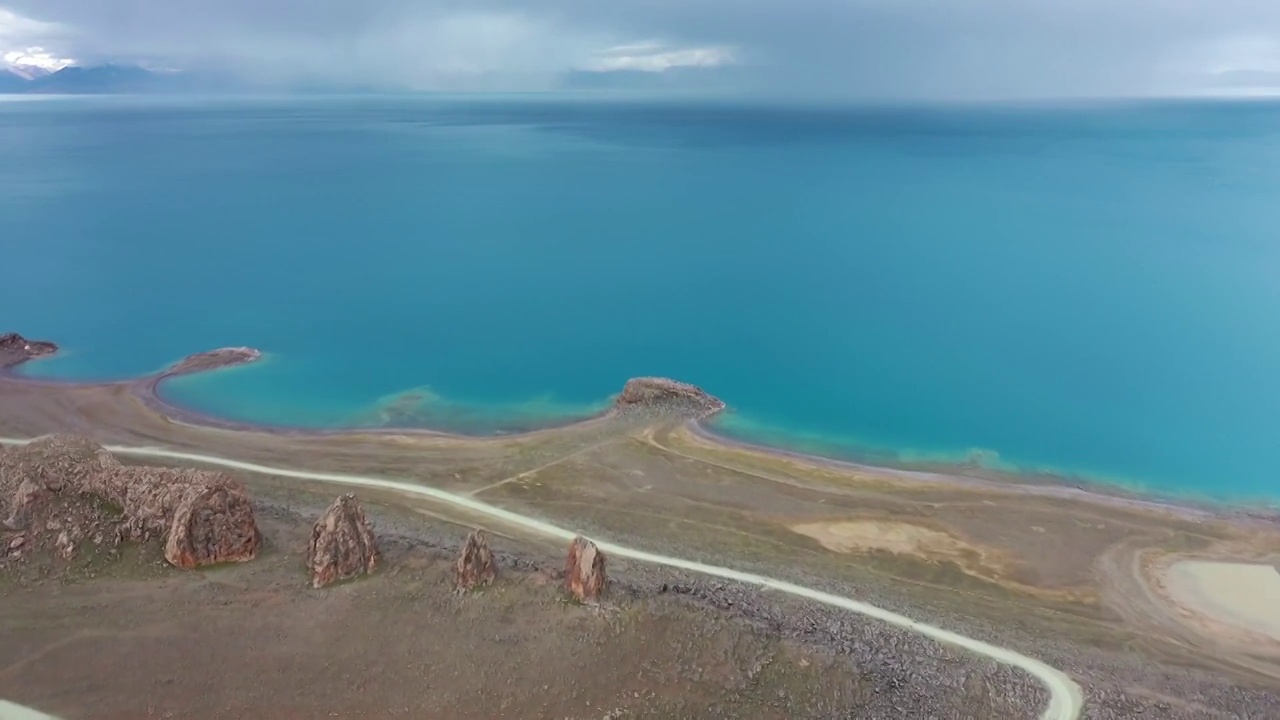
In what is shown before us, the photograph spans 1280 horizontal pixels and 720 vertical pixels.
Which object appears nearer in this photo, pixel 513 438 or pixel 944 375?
pixel 513 438

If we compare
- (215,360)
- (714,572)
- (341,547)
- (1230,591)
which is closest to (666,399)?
(714,572)

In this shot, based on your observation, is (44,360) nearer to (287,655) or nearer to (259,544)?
(259,544)

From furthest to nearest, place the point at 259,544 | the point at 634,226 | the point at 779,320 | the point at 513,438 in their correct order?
the point at 634,226 < the point at 779,320 < the point at 513,438 < the point at 259,544

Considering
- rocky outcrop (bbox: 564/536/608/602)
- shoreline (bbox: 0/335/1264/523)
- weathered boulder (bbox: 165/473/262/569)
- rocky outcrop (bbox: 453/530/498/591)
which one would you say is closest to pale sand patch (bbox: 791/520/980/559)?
shoreline (bbox: 0/335/1264/523)

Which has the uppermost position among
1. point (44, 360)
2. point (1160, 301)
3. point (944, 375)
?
point (1160, 301)

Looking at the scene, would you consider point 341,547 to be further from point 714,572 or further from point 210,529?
point 714,572

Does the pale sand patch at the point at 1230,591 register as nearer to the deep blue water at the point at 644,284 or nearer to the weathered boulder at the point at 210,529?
the deep blue water at the point at 644,284

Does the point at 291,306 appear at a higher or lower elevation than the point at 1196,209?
lower

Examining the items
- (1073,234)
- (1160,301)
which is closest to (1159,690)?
(1160,301)
